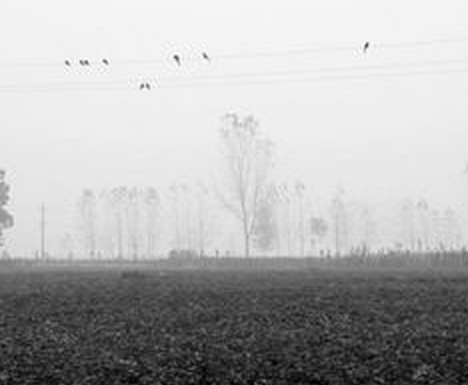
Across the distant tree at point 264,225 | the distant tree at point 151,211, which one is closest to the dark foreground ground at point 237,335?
the distant tree at point 264,225

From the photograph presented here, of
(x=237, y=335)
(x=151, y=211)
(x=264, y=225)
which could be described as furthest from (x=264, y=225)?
(x=237, y=335)

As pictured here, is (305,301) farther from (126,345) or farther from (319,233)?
(319,233)

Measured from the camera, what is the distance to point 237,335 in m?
19.7

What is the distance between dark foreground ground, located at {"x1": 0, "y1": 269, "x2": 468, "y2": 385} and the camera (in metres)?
15.0

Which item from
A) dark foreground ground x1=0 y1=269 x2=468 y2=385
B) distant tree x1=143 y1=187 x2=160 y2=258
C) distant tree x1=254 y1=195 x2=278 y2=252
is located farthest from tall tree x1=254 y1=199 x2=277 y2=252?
dark foreground ground x1=0 y1=269 x2=468 y2=385

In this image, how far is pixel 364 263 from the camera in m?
63.8

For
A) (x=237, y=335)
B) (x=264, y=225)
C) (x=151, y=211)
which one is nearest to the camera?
(x=237, y=335)

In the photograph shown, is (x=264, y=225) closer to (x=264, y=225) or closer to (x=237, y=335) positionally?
(x=264, y=225)

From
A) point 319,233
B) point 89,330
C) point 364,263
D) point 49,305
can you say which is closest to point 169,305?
point 49,305

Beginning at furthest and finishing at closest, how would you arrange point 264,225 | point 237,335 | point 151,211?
point 151,211 → point 264,225 → point 237,335

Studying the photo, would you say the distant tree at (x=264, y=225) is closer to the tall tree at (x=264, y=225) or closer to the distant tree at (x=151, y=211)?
the tall tree at (x=264, y=225)

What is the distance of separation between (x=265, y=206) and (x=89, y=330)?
97506 mm

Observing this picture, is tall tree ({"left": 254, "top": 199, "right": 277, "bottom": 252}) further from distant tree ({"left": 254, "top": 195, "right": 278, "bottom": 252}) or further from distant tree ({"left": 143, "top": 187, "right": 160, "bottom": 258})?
distant tree ({"left": 143, "top": 187, "right": 160, "bottom": 258})

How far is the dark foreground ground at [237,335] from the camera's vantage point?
1505cm
